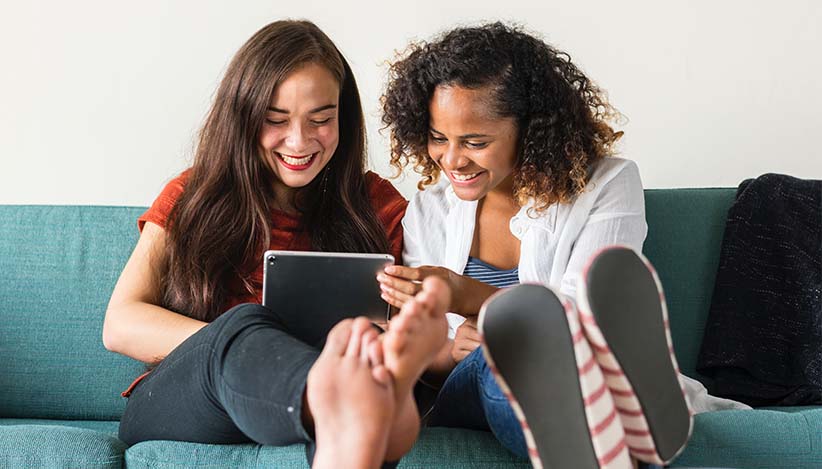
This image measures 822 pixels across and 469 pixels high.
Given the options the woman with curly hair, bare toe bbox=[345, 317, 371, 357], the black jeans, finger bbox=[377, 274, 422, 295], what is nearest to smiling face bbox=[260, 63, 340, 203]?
the woman with curly hair

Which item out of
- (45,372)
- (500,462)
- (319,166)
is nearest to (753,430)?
(500,462)

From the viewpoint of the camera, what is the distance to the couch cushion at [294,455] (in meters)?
1.51

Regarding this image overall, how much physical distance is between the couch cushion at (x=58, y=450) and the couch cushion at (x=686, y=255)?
45.8 inches

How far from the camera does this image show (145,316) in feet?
5.88

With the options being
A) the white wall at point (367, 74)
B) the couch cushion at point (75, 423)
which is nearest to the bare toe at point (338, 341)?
the couch cushion at point (75, 423)

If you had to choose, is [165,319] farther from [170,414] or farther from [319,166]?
[319,166]

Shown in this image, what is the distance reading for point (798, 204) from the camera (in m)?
2.14

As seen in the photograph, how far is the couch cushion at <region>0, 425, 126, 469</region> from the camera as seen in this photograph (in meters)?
1.55

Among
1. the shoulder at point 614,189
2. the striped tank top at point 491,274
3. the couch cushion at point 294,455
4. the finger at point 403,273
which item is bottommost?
the couch cushion at point 294,455

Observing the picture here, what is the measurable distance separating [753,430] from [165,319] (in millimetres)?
986

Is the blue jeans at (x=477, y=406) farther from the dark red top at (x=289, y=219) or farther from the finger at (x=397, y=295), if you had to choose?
the dark red top at (x=289, y=219)

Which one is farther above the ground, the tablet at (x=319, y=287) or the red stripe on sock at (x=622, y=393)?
the red stripe on sock at (x=622, y=393)

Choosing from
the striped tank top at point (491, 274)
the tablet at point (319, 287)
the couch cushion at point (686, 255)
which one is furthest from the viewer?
the couch cushion at point (686, 255)

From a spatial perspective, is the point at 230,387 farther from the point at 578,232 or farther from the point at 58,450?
the point at 578,232
